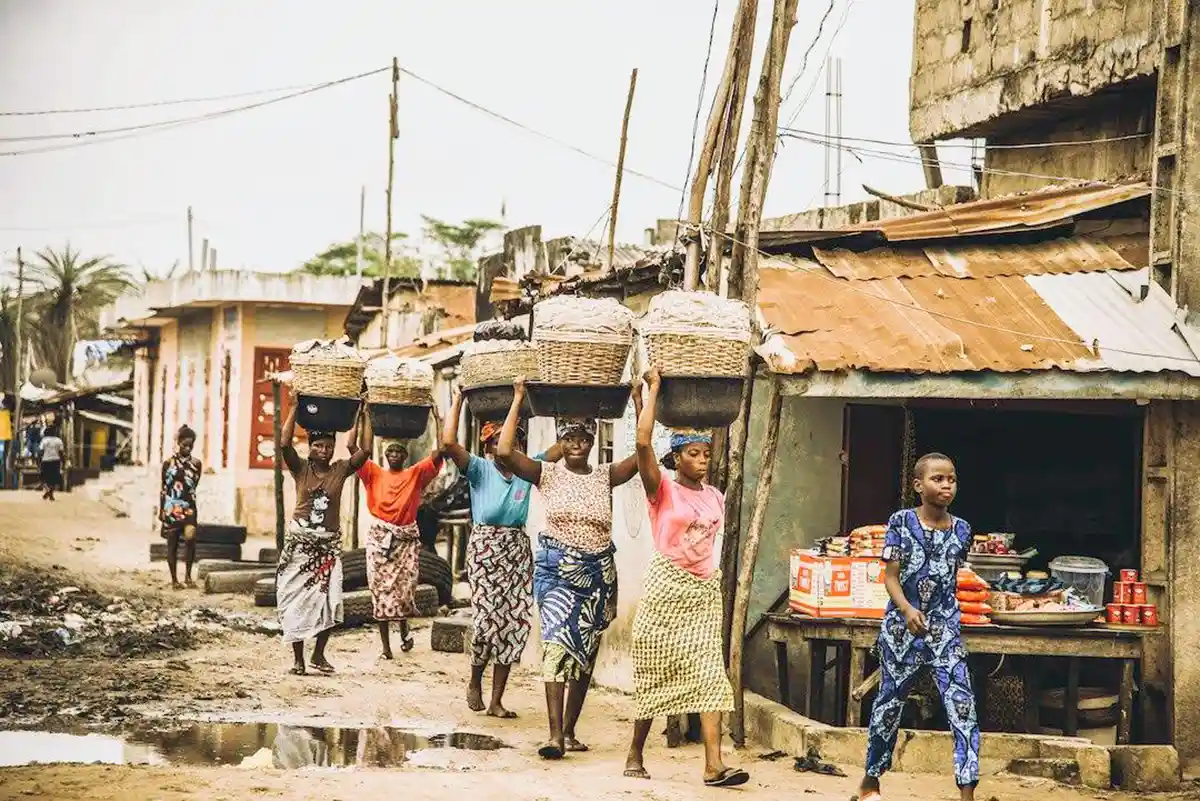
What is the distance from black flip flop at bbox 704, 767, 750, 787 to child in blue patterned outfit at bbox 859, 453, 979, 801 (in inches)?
22.3

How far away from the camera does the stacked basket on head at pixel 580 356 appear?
7.96m

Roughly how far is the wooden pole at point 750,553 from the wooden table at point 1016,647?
0.45 meters

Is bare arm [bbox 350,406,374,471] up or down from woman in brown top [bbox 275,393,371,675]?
up

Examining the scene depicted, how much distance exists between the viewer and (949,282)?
10156 millimetres

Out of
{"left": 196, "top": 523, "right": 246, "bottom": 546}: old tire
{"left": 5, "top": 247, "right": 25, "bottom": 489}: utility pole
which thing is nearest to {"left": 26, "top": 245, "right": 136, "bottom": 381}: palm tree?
{"left": 5, "top": 247, "right": 25, "bottom": 489}: utility pole

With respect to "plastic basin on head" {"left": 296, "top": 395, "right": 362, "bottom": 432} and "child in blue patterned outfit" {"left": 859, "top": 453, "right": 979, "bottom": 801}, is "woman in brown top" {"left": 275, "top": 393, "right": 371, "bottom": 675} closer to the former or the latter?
"plastic basin on head" {"left": 296, "top": 395, "right": 362, "bottom": 432}

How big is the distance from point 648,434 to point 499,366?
2138 millimetres

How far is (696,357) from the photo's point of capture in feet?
25.3

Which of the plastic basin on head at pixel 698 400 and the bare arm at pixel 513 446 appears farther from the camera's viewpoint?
the bare arm at pixel 513 446

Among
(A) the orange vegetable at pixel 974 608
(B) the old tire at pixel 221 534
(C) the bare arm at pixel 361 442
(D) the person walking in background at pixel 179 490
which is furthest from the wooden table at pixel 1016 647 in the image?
(B) the old tire at pixel 221 534

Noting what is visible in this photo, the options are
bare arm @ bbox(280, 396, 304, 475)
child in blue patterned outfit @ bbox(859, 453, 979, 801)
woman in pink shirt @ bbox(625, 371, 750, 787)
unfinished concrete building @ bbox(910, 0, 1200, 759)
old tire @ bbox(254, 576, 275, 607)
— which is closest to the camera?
child in blue patterned outfit @ bbox(859, 453, 979, 801)

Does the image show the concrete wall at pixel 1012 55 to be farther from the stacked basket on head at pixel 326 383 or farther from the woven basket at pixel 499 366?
the stacked basket on head at pixel 326 383

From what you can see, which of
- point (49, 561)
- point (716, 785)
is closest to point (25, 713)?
point (716, 785)

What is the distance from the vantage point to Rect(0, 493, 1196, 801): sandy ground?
7258mm
